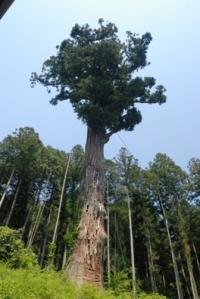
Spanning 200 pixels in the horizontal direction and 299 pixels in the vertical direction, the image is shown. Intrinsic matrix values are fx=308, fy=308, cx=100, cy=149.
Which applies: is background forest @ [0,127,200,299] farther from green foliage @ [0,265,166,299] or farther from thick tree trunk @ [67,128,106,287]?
green foliage @ [0,265,166,299]

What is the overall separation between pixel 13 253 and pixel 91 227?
134 inches

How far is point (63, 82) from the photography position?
13.2m

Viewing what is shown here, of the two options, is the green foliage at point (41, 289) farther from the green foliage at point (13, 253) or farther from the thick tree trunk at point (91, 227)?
the green foliage at point (13, 253)

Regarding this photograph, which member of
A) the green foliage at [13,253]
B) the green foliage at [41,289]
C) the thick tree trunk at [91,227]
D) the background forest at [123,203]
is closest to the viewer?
the green foliage at [41,289]

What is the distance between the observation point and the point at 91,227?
8508mm

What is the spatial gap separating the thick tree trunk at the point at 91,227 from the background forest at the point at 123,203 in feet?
40.9

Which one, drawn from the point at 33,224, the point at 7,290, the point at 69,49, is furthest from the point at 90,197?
the point at 33,224

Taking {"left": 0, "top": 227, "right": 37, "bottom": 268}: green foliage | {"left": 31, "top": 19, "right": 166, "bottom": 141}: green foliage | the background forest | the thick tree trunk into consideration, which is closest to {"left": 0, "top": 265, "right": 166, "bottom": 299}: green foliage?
the thick tree trunk

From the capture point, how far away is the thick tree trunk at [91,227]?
7.66 m

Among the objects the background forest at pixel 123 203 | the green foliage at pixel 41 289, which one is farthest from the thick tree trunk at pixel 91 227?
Result: the background forest at pixel 123 203

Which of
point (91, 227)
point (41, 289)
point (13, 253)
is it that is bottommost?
point (41, 289)

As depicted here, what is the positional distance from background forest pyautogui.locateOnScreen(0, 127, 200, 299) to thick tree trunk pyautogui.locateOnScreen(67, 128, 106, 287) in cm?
1247

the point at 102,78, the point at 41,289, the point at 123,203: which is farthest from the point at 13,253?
the point at 123,203

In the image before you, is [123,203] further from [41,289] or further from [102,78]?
[41,289]
